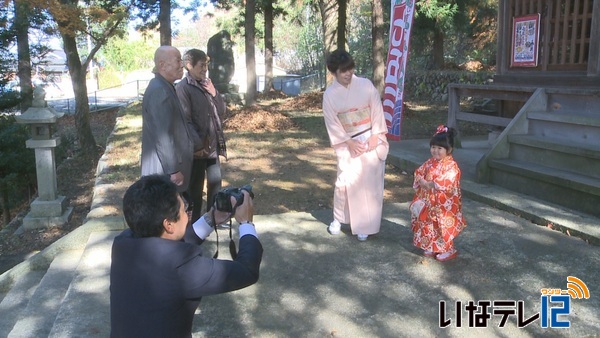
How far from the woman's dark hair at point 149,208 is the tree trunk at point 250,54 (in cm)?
1570

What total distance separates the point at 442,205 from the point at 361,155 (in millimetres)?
848

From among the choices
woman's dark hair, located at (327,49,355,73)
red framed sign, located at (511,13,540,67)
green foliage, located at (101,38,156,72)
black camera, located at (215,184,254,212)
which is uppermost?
green foliage, located at (101,38,156,72)

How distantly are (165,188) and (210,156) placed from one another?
2719 mm

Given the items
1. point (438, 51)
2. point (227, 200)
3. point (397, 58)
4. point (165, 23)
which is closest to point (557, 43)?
point (397, 58)

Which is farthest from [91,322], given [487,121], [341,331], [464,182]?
[487,121]

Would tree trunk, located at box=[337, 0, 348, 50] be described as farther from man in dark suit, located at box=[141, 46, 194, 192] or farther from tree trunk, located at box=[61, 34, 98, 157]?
man in dark suit, located at box=[141, 46, 194, 192]

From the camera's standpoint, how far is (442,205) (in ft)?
13.2

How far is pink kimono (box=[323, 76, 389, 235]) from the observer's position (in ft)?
14.8

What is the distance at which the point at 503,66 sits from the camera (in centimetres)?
862

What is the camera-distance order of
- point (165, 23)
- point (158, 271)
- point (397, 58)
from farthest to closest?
point (165, 23)
point (397, 58)
point (158, 271)

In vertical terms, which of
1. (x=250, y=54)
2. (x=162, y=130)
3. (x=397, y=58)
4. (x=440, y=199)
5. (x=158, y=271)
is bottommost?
(x=440, y=199)

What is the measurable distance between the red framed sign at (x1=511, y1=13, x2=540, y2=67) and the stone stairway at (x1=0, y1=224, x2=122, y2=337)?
20.7ft

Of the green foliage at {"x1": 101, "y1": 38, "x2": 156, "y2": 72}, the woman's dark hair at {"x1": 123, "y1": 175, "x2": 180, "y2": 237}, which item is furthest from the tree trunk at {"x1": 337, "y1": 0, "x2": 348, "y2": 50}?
the green foliage at {"x1": 101, "y1": 38, "x2": 156, "y2": 72}

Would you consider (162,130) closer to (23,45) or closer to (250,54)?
(23,45)
